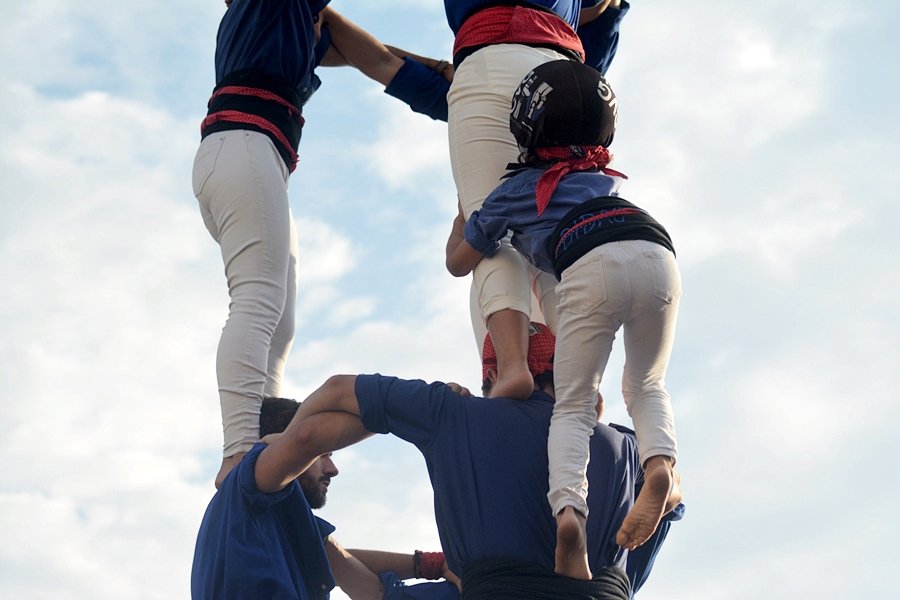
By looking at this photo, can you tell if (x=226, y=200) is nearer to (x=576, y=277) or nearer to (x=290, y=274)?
(x=290, y=274)

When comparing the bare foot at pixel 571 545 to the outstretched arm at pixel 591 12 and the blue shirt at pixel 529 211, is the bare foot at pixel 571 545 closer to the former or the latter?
the blue shirt at pixel 529 211

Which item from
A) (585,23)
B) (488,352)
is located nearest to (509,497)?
(488,352)

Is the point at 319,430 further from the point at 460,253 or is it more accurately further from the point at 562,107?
the point at 562,107

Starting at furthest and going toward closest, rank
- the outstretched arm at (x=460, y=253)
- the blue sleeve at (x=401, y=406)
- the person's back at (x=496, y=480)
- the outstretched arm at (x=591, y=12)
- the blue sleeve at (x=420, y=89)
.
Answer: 1. the blue sleeve at (x=420, y=89)
2. the outstretched arm at (x=591, y=12)
3. the outstretched arm at (x=460, y=253)
4. the blue sleeve at (x=401, y=406)
5. the person's back at (x=496, y=480)

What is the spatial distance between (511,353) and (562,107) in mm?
980

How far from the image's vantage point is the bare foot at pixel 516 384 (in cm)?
580

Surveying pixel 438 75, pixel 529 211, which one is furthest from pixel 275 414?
pixel 438 75

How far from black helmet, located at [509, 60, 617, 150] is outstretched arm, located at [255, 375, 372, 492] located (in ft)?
3.97

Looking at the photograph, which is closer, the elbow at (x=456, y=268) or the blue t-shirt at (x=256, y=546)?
the blue t-shirt at (x=256, y=546)

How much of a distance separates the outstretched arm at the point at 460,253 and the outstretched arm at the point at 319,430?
77 centimetres

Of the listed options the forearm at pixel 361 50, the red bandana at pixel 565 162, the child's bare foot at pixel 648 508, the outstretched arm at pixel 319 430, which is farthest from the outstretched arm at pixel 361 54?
the child's bare foot at pixel 648 508

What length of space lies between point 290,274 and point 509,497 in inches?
75.8

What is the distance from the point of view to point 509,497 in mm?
5633

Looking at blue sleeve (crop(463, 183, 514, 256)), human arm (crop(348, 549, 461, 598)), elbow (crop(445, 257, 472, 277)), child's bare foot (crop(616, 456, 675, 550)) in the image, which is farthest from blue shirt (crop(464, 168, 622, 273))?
human arm (crop(348, 549, 461, 598))
